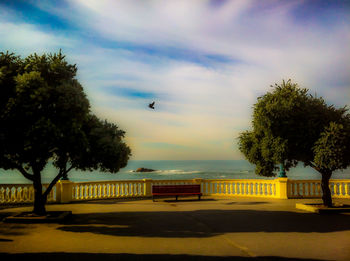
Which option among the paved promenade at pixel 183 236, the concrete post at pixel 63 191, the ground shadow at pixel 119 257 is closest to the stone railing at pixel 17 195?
the concrete post at pixel 63 191

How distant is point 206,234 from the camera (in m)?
10.4

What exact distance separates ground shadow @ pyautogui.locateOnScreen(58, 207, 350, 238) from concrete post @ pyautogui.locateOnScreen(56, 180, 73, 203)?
5.06 metres

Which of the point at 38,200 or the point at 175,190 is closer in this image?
the point at 38,200

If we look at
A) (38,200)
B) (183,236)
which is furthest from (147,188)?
(183,236)

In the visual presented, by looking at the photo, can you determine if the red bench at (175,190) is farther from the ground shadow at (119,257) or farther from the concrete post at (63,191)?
the ground shadow at (119,257)

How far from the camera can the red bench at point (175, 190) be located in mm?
20031

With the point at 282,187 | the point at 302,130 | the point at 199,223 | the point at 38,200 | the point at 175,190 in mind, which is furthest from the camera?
the point at 282,187

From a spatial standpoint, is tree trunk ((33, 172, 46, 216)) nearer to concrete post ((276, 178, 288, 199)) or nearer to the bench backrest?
the bench backrest

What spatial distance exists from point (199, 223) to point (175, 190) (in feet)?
26.5

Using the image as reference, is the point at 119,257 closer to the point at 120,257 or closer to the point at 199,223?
the point at 120,257

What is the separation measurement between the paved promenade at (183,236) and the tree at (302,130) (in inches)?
97.8

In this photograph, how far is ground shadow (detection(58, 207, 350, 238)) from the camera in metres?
10.9

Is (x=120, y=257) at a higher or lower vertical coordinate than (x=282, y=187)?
lower

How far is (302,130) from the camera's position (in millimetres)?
15148
